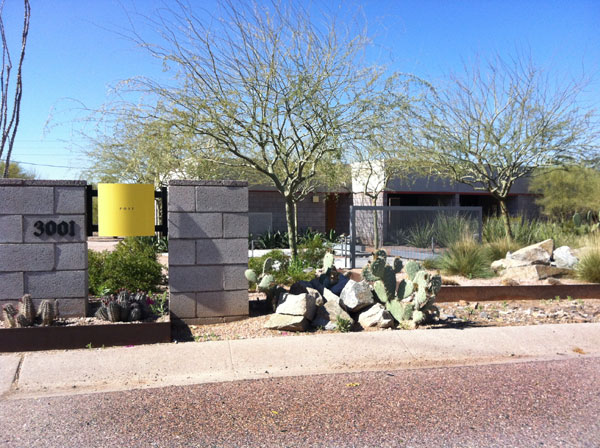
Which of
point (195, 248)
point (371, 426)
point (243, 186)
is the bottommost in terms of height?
point (371, 426)

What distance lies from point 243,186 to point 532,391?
419cm

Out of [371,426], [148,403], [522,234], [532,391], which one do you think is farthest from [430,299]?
[522,234]

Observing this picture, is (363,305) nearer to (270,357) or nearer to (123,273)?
(270,357)

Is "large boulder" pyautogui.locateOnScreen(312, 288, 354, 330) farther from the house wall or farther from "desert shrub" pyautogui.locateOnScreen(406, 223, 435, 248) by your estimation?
the house wall

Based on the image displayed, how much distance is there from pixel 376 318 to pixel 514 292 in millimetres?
3489

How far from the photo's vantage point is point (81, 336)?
637cm

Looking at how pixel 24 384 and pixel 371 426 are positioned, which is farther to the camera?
pixel 24 384

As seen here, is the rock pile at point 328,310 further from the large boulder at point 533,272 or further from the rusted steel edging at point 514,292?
the large boulder at point 533,272

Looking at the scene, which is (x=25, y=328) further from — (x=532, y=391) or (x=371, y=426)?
(x=532, y=391)

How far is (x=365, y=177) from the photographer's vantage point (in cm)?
2417

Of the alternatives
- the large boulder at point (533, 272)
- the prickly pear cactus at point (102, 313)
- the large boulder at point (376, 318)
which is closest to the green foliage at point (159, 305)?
the prickly pear cactus at point (102, 313)

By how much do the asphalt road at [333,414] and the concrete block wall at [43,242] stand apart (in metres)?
2.30

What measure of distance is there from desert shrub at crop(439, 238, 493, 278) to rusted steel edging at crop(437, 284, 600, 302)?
1807 millimetres

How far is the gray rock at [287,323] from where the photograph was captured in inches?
278
